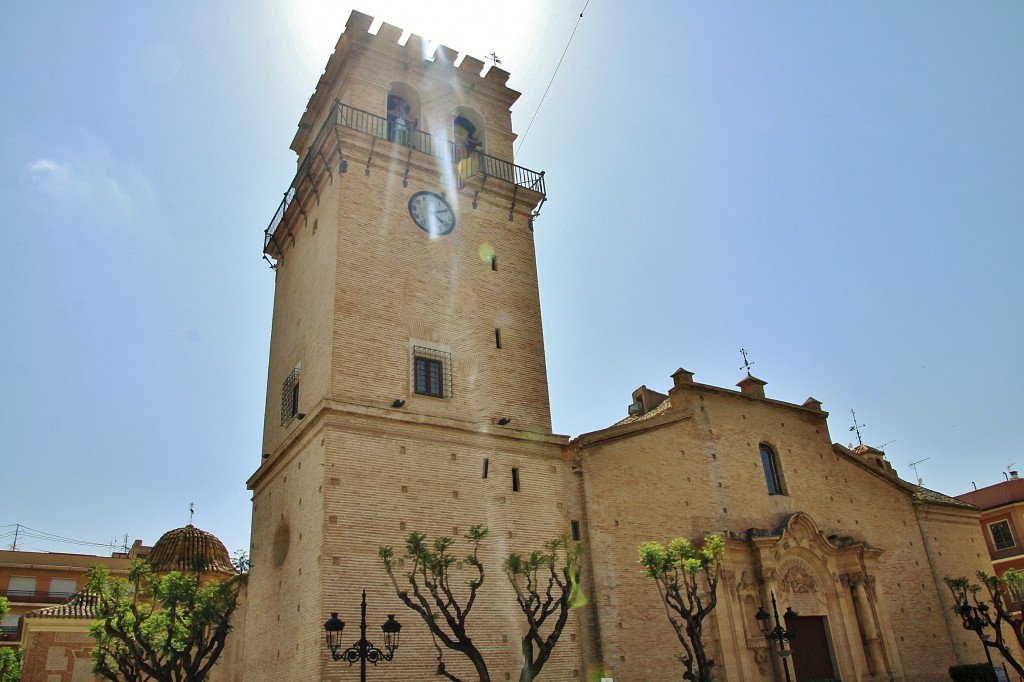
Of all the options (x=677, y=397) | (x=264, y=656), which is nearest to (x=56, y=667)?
(x=264, y=656)

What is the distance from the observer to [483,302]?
18.2 m

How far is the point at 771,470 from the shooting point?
72.2 ft

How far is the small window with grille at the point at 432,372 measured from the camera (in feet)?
54.1

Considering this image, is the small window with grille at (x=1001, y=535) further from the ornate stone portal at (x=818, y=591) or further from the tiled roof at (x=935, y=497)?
the ornate stone portal at (x=818, y=591)

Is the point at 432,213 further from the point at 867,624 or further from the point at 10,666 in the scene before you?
the point at 10,666

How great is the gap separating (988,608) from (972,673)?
8.00 ft

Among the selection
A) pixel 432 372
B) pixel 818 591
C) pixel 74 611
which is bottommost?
pixel 818 591

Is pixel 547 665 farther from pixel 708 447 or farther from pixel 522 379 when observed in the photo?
pixel 708 447

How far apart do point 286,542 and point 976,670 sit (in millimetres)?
18432

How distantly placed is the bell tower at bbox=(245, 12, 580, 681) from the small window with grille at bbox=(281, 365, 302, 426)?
0.07m

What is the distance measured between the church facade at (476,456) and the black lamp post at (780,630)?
29cm

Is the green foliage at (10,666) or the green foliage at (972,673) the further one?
the green foliage at (10,666)

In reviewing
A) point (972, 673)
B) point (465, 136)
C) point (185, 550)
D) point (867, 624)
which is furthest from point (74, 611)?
point (972, 673)

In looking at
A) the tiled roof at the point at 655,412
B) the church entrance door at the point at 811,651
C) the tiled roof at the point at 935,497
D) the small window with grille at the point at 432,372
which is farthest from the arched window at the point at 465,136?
the tiled roof at the point at 935,497
